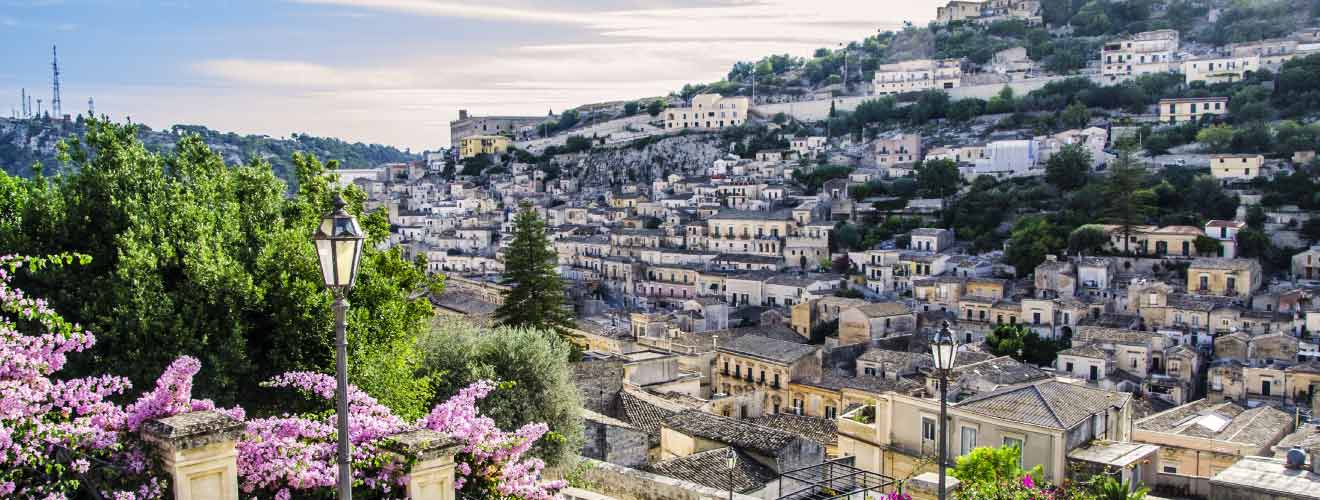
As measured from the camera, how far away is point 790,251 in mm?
51594

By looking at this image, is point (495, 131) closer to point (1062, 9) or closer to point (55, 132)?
point (55, 132)

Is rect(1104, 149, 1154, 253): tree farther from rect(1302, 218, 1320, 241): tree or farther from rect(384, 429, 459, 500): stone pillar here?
rect(384, 429, 459, 500): stone pillar

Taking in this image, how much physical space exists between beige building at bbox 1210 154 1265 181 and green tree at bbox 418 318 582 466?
148 feet

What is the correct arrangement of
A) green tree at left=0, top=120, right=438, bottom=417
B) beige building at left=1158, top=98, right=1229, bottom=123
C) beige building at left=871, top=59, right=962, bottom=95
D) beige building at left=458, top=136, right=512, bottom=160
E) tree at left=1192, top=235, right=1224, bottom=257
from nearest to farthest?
green tree at left=0, top=120, right=438, bottom=417, tree at left=1192, top=235, right=1224, bottom=257, beige building at left=1158, top=98, right=1229, bottom=123, beige building at left=871, top=59, right=962, bottom=95, beige building at left=458, top=136, right=512, bottom=160

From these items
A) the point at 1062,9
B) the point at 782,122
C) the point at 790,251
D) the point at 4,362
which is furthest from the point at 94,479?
the point at 1062,9

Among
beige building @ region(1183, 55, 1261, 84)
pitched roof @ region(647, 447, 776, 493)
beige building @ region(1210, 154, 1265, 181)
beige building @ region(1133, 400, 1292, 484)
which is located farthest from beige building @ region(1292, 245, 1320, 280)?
pitched roof @ region(647, 447, 776, 493)

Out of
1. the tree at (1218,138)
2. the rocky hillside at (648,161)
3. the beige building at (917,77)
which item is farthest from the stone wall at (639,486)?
the beige building at (917,77)

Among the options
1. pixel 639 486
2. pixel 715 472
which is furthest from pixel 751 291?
pixel 639 486

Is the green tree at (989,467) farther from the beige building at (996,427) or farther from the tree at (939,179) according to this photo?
the tree at (939,179)

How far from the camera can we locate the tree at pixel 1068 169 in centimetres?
5266

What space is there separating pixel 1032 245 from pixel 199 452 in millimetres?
41553

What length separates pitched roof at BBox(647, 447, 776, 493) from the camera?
14.2m

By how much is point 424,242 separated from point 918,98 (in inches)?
1480

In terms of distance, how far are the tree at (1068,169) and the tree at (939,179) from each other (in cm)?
479
